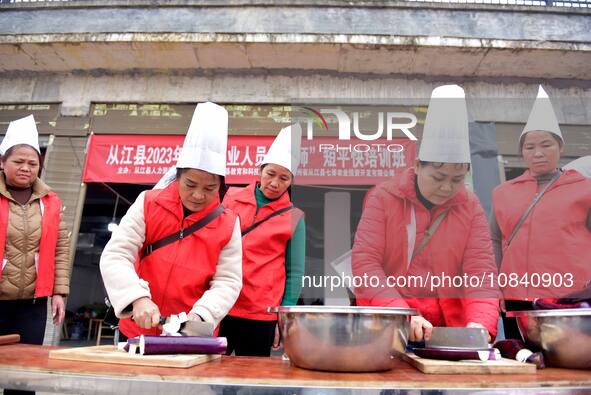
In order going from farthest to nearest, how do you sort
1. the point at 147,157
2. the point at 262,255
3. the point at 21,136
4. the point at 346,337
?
the point at 147,157
the point at 21,136
the point at 262,255
the point at 346,337

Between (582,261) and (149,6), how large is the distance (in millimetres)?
6497

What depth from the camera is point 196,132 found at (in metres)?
1.93

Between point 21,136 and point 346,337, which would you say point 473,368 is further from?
point 21,136

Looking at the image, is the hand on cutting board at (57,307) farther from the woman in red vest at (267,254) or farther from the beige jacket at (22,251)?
the woman in red vest at (267,254)

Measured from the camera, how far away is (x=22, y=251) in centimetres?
263

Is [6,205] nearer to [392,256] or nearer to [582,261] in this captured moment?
[392,256]

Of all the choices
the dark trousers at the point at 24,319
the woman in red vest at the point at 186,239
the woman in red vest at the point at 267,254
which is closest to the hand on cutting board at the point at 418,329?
the woman in red vest at the point at 186,239

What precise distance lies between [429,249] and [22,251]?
2.46 meters

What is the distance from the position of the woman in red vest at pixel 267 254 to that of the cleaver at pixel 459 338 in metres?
1.16

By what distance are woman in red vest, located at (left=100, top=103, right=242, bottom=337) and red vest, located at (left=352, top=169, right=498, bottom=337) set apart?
612 mm

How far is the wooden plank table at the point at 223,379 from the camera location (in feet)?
3.12

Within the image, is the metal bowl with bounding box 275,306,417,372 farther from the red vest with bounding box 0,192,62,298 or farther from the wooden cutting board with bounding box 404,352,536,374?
the red vest with bounding box 0,192,62,298

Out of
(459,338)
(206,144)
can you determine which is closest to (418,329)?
(459,338)

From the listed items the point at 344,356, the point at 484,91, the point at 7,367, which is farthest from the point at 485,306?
the point at 484,91
